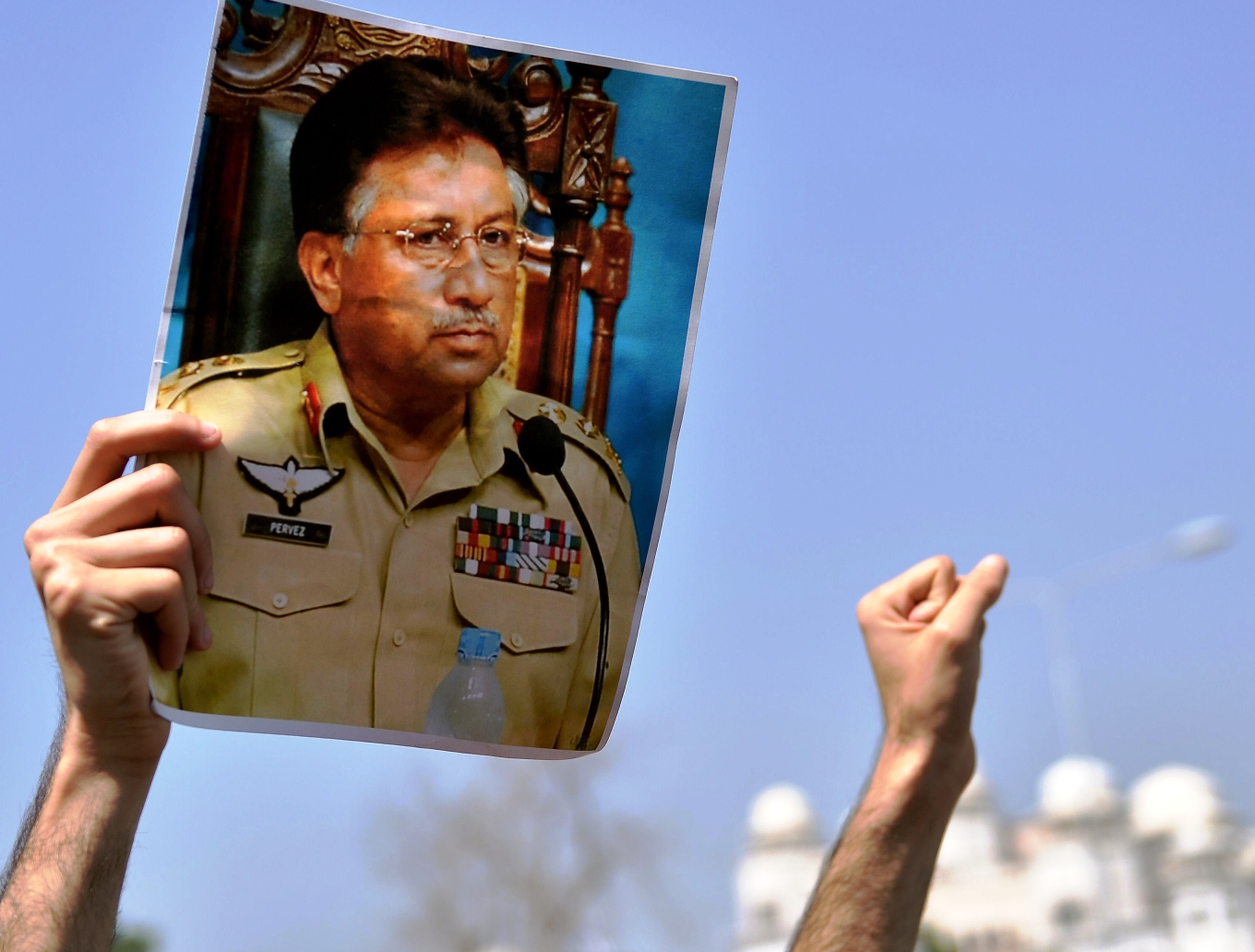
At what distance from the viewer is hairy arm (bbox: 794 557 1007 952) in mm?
1751

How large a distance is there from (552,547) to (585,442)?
16cm

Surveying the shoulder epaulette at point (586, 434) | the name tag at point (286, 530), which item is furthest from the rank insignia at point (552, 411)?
the name tag at point (286, 530)

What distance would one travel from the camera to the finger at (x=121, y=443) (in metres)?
1.91

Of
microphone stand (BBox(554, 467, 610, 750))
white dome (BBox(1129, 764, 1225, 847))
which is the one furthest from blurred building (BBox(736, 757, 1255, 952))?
microphone stand (BBox(554, 467, 610, 750))

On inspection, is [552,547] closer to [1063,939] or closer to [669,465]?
[669,465]

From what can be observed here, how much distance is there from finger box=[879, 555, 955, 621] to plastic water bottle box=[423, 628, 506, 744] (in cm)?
57

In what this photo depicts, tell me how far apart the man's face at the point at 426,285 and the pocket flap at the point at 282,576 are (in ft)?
0.85

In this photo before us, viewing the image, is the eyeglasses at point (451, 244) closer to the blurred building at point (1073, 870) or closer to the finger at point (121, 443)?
the finger at point (121, 443)

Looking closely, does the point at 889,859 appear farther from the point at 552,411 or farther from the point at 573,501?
the point at 552,411

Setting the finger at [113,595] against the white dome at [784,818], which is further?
the white dome at [784,818]

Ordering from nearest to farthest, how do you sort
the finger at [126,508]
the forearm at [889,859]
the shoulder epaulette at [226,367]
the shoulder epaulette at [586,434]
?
the forearm at [889,859] < the finger at [126,508] < the shoulder epaulette at [226,367] < the shoulder epaulette at [586,434]

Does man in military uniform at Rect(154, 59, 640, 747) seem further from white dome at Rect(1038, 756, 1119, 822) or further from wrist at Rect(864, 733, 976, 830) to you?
white dome at Rect(1038, 756, 1119, 822)

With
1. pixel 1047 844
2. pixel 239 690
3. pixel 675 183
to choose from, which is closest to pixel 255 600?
pixel 239 690

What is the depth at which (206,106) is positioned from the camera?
6.73 feet
